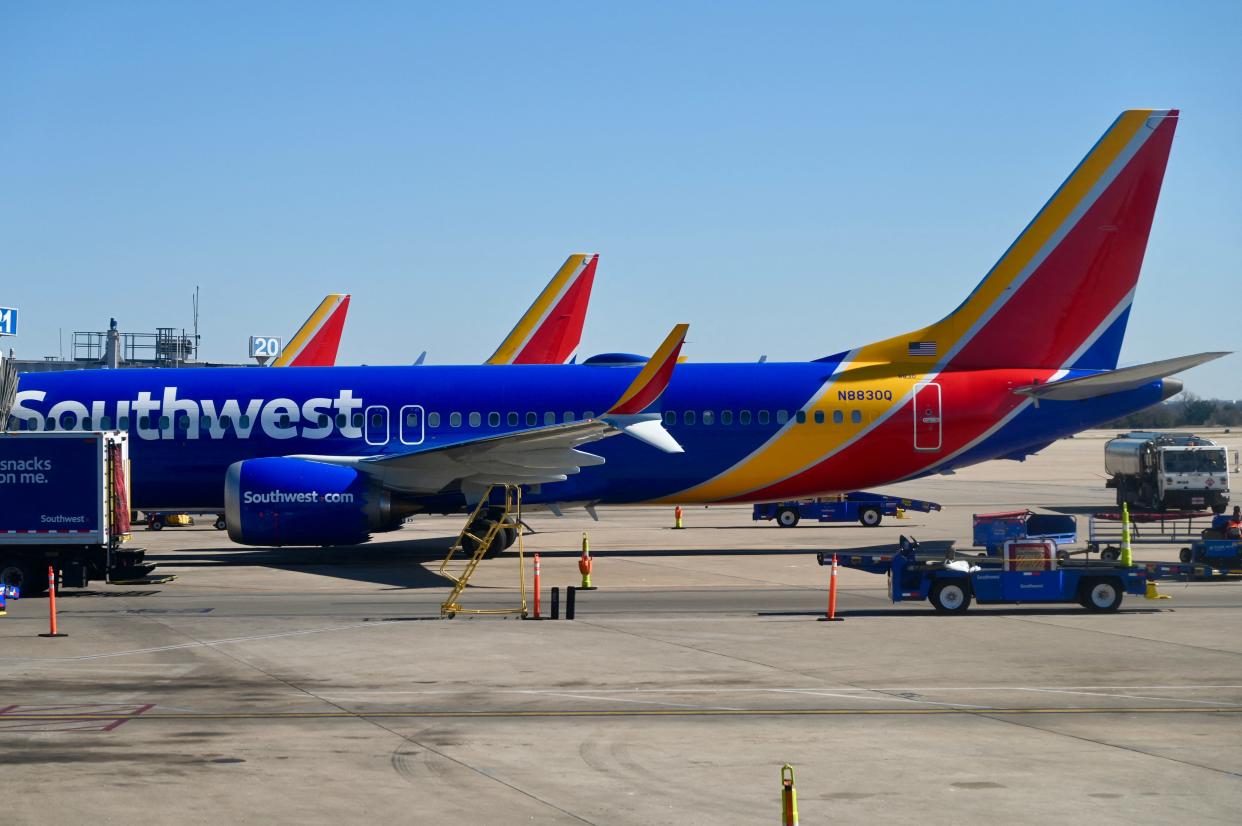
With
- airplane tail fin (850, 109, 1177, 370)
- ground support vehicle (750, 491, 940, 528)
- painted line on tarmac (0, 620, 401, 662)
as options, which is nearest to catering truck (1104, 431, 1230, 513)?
ground support vehicle (750, 491, 940, 528)

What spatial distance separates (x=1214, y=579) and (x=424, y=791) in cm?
2078

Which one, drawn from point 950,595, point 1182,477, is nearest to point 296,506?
point 950,595

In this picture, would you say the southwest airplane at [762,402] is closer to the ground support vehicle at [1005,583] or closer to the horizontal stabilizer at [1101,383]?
the horizontal stabilizer at [1101,383]

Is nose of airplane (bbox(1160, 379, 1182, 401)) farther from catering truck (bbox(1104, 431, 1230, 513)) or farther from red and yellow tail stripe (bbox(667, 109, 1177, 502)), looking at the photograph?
catering truck (bbox(1104, 431, 1230, 513))

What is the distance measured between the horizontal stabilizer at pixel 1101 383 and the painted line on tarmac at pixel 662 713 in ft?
51.9

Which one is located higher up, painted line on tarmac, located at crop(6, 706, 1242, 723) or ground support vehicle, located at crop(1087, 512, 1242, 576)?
ground support vehicle, located at crop(1087, 512, 1242, 576)

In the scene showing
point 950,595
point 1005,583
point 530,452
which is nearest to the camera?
point 1005,583

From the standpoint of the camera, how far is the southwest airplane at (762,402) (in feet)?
103

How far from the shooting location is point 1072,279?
106ft

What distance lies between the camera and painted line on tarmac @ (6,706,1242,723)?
1416 cm

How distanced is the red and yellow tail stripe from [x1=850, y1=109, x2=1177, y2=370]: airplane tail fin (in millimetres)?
24

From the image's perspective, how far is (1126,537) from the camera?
2380 centimetres

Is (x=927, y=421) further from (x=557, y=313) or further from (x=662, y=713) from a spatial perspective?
(x=557, y=313)

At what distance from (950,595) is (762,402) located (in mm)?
10767
